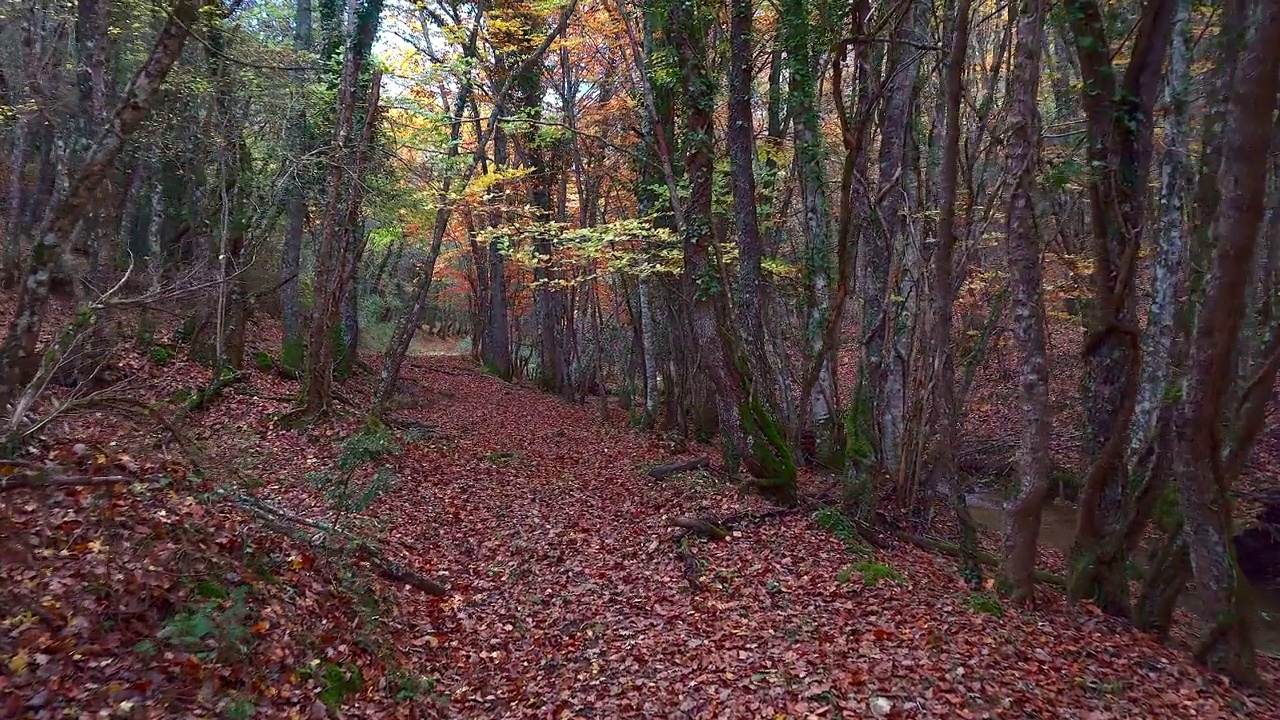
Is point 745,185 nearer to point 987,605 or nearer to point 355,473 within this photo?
point 987,605

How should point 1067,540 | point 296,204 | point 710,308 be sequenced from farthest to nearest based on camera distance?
point 296,204 < point 1067,540 < point 710,308

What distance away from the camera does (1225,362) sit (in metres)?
5.70

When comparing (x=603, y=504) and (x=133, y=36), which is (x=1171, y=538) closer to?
(x=603, y=504)

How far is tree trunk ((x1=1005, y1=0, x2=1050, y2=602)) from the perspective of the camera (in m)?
6.45

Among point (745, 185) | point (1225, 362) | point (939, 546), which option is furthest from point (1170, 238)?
point (1225, 362)

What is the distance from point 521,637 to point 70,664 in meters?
3.55

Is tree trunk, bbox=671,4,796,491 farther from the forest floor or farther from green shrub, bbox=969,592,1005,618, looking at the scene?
green shrub, bbox=969,592,1005,618

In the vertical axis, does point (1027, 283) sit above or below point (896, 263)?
below

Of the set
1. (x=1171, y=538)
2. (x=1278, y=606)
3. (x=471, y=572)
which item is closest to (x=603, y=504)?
(x=471, y=572)

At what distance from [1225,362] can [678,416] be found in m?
11.1

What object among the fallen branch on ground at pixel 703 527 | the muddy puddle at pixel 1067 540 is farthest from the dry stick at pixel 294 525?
the muddy puddle at pixel 1067 540

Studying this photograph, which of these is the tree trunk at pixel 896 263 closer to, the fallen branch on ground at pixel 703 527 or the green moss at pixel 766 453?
Result: the green moss at pixel 766 453

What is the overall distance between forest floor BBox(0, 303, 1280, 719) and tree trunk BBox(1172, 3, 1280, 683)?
1.69ft

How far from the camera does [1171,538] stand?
6598 mm
